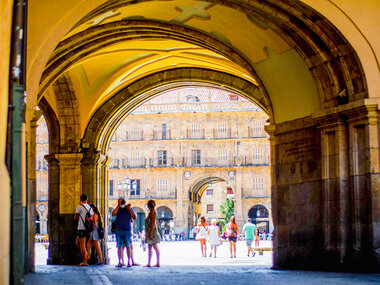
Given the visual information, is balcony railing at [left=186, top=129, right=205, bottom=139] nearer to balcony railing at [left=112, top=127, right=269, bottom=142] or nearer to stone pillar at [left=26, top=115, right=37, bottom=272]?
balcony railing at [left=112, top=127, right=269, bottom=142]

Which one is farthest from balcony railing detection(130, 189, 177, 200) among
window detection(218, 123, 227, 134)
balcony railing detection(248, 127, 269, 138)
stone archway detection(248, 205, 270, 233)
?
balcony railing detection(248, 127, 269, 138)

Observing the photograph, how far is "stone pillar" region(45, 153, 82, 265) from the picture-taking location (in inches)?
813

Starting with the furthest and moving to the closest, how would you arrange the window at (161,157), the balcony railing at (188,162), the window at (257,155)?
the window at (161,157), the balcony railing at (188,162), the window at (257,155)

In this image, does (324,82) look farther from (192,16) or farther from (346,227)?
(192,16)

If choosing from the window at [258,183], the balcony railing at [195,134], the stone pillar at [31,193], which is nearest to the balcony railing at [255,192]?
the window at [258,183]

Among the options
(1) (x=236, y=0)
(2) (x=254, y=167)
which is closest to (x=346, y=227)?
(1) (x=236, y=0)

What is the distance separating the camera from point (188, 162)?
218 ft

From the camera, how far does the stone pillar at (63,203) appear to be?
20.7m

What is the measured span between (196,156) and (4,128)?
60.7 meters

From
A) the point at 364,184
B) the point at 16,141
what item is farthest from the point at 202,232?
the point at 16,141

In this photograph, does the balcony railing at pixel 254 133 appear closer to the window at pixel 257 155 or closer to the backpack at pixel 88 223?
the window at pixel 257 155

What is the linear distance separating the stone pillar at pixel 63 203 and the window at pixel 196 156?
45460 millimetres

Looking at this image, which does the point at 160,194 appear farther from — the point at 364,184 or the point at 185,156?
the point at 364,184

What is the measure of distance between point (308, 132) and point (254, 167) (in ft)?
169
